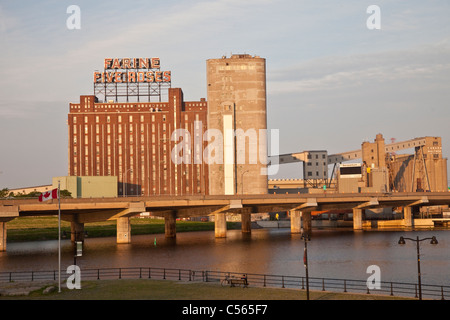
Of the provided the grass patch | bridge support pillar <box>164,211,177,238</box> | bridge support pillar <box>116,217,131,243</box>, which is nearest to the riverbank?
bridge support pillar <box>164,211,177,238</box>

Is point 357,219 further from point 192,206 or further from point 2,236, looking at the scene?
point 2,236

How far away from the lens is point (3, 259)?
10200 cm

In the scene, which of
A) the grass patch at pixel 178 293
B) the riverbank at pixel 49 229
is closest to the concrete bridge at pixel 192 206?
the riverbank at pixel 49 229

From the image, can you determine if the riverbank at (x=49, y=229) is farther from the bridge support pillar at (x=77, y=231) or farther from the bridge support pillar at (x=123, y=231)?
the bridge support pillar at (x=123, y=231)

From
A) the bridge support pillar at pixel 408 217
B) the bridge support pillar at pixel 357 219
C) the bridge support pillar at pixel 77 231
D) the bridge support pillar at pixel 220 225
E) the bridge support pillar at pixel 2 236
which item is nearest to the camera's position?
the bridge support pillar at pixel 2 236

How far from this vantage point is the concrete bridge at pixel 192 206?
396 feet

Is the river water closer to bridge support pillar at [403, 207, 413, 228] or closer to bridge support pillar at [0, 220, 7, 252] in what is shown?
bridge support pillar at [0, 220, 7, 252]

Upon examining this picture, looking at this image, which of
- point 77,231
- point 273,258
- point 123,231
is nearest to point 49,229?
point 77,231
